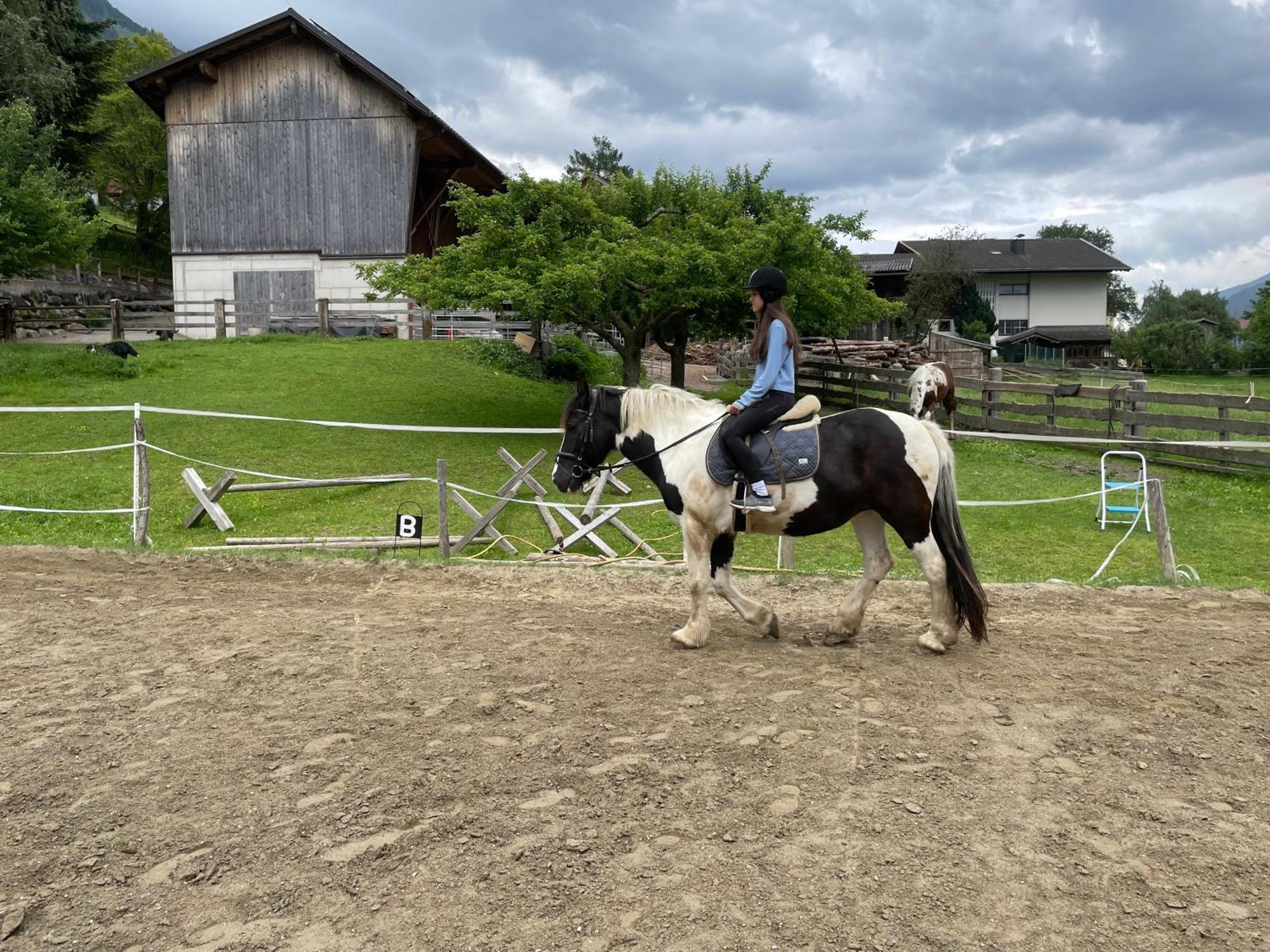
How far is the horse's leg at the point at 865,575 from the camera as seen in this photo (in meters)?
6.63

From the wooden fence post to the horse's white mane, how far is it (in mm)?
26680

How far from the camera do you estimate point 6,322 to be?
26.4 metres

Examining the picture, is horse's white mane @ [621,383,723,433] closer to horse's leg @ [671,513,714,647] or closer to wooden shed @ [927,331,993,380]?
horse's leg @ [671,513,714,647]

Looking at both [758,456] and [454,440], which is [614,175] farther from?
[758,456]

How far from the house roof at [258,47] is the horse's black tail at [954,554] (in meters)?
26.6

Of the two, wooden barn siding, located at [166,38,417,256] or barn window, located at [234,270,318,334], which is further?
barn window, located at [234,270,318,334]

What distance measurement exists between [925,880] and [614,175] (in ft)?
73.2

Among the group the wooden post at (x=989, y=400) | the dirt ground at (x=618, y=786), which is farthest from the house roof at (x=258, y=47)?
the dirt ground at (x=618, y=786)

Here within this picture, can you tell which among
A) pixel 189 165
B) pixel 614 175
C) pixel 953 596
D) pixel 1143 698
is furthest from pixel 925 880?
pixel 189 165

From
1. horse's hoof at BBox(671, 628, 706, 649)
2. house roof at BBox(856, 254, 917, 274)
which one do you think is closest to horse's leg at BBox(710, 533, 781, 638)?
horse's hoof at BBox(671, 628, 706, 649)

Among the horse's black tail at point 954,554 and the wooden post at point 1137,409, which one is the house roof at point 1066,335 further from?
the horse's black tail at point 954,554

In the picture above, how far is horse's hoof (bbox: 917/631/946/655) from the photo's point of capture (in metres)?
6.29

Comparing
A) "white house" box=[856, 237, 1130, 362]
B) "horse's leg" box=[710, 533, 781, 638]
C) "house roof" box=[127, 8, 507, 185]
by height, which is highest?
"house roof" box=[127, 8, 507, 185]

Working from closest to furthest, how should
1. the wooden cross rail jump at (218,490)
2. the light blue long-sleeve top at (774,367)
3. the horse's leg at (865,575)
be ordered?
1. the light blue long-sleeve top at (774,367)
2. the horse's leg at (865,575)
3. the wooden cross rail jump at (218,490)
